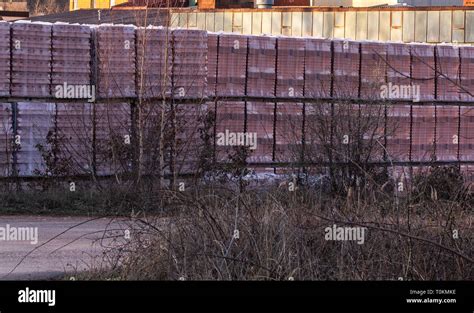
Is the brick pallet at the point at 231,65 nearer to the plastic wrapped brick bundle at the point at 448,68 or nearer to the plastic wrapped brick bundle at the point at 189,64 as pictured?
the plastic wrapped brick bundle at the point at 189,64

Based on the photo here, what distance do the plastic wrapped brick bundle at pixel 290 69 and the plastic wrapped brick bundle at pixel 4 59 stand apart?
5.71m

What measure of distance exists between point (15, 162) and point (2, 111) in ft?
3.25

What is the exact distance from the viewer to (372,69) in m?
20.4

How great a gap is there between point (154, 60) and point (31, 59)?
236 centimetres

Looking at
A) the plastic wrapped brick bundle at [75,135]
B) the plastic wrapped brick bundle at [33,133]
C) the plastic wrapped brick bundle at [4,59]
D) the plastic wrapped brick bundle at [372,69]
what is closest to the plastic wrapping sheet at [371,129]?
the plastic wrapped brick bundle at [372,69]

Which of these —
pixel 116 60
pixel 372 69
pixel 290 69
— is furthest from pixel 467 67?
pixel 116 60

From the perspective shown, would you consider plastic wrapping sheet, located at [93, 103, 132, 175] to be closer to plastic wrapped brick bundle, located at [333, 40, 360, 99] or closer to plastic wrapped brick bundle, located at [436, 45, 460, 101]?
plastic wrapped brick bundle, located at [333, 40, 360, 99]

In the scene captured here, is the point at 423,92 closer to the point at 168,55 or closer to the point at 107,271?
the point at 168,55

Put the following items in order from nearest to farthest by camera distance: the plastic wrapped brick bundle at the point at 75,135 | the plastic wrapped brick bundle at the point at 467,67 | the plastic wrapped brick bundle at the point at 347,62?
the plastic wrapped brick bundle at the point at 75,135 < the plastic wrapped brick bundle at the point at 347,62 < the plastic wrapped brick bundle at the point at 467,67

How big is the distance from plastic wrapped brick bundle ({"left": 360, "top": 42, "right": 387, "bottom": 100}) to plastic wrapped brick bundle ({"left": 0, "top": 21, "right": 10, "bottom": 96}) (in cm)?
698

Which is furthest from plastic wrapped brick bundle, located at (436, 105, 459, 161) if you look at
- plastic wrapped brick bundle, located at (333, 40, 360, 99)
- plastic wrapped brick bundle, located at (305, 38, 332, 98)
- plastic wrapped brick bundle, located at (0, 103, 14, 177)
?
plastic wrapped brick bundle, located at (0, 103, 14, 177)

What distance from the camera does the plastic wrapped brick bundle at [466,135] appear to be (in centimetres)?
2188

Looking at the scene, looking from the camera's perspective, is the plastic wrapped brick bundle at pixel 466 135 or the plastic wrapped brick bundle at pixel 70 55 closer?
the plastic wrapped brick bundle at pixel 70 55
